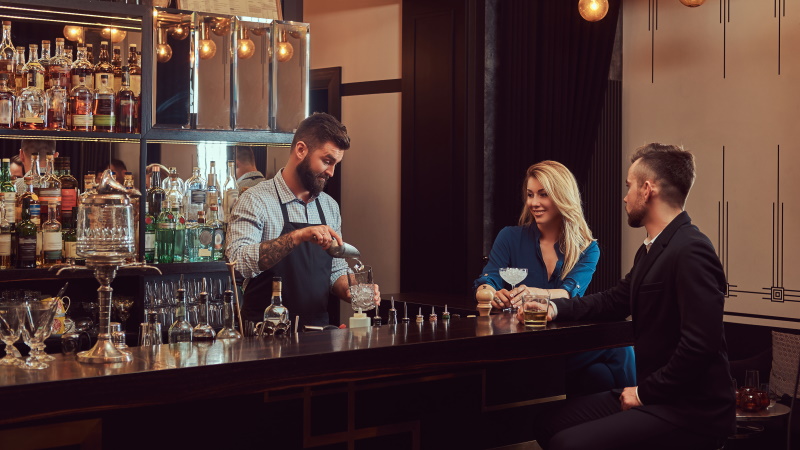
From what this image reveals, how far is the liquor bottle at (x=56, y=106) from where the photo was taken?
12.2 feet

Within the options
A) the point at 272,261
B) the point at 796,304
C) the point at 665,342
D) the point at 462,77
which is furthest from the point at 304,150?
the point at 796,304

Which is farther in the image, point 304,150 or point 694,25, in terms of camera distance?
point 694,25

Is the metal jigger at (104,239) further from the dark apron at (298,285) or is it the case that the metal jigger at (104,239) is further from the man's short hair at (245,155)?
the man's short hair at (245,155)

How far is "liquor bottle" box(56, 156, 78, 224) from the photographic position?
3773mm

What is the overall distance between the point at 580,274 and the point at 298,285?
1.22 metres

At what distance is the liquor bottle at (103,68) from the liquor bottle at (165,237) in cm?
61

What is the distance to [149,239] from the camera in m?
3.93

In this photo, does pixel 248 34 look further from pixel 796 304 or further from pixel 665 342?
pixel 796 304

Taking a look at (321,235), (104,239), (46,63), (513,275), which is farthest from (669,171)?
(46,63)

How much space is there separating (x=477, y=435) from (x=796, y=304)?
308cm

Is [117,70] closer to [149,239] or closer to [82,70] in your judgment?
[82,70]

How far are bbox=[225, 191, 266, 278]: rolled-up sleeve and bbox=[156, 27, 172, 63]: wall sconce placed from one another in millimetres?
782

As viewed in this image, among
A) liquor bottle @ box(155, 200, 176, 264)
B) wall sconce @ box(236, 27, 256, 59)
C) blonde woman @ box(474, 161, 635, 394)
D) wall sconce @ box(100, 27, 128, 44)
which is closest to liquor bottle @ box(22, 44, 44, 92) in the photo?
wall sconce @ box(100, 27, 128, 44)

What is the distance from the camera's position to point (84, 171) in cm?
416
